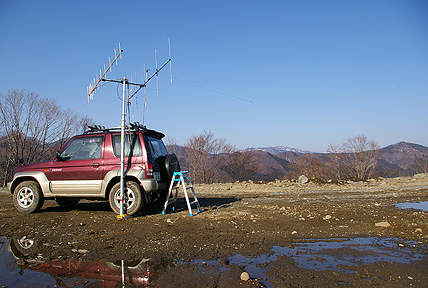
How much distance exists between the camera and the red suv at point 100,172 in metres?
7.33

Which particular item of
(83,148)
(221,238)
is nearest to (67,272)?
(221,238)

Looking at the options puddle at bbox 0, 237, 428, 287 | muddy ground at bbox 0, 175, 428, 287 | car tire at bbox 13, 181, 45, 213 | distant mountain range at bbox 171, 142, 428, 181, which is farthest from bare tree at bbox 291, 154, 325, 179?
puddle at bbox 0, 237, 428, 287

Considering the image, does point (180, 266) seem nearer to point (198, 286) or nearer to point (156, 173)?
point (198, 286)

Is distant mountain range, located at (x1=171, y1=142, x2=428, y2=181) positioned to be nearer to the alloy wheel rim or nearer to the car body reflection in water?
the alloy wheel rim

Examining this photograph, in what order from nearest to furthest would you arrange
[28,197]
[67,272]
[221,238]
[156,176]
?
[67,272] → [221,238] → [156,176] → [28,197]

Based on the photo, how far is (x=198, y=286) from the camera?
3309mm

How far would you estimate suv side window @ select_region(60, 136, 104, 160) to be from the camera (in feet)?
25.7

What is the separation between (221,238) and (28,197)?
5.80 metres

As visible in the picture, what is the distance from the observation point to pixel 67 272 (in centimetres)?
376

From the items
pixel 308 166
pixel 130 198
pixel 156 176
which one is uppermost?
pixel 308 166

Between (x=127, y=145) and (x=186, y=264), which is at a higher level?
(x=127, y=145)

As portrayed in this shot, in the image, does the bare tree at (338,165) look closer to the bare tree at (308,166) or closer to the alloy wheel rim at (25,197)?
the bare tree at (308,166)

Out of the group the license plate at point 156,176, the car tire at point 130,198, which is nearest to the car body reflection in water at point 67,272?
the car tire at point 130,198

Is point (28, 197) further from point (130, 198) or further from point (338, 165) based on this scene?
point (338, 165)
